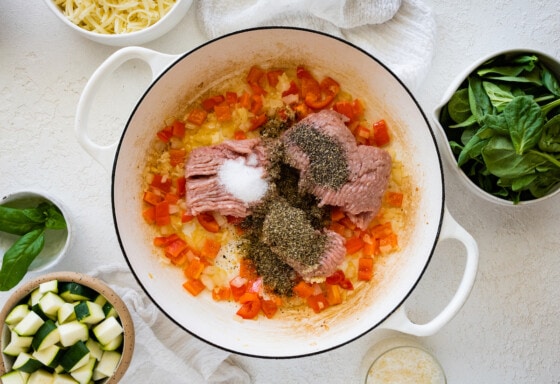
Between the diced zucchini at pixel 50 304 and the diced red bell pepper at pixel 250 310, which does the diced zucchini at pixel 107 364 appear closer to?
the diced zucchini at pixel 50 304

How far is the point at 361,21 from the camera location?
2367mm

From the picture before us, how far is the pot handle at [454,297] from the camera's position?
82.4 inches

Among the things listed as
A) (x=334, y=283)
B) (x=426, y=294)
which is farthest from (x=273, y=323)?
(x=426, y=294)

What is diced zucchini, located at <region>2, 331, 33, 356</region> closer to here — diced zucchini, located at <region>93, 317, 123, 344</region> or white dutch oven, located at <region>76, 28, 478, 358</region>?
diced zucchini, located at <region>93, 317, 123, 344</region>

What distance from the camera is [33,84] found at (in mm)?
2461

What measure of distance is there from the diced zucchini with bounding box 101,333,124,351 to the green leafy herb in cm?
42

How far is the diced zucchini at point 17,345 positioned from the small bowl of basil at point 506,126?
5.87 feet

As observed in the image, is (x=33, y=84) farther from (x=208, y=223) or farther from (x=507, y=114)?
(x=507, y=114)

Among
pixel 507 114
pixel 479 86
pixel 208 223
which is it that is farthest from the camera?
pixel 208 223

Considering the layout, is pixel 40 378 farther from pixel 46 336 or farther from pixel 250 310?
pixel 250 310

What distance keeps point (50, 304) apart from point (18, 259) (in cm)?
21

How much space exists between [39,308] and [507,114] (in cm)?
189

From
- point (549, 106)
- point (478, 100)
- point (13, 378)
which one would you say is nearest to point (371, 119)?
point (478, 100)

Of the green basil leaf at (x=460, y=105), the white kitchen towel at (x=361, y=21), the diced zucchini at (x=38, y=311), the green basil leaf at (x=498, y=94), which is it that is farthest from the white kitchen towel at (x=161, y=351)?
the green basil leaf at (x=498, y=94)
